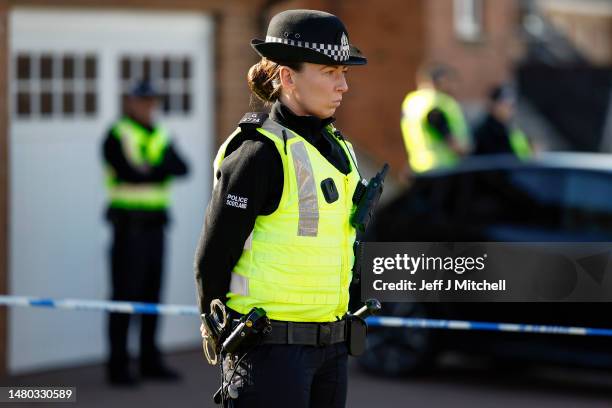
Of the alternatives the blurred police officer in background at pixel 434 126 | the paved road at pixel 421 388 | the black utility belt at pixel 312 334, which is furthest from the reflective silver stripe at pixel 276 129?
the blurred police officer in background at pixel 434 126

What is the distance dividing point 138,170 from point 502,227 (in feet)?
8.64

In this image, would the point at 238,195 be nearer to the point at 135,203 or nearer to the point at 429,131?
the point at 135,203

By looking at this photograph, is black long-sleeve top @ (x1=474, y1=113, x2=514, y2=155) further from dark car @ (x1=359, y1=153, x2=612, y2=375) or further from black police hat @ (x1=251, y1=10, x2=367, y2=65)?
black police hat @ (x1=251, y1=10, x2=367, y2=65)

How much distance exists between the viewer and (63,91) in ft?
33.2

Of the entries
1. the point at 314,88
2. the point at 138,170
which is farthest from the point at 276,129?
the point at 138,170

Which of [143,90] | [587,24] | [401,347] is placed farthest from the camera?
[587,24]

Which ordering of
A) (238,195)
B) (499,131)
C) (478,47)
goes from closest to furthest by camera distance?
1. (238,195)
2. (499,131)
3. (478,47)

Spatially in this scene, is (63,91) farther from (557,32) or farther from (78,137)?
(557,32)

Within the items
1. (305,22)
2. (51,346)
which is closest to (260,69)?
(305,22)

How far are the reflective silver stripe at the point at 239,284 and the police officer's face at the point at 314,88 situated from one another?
61cm

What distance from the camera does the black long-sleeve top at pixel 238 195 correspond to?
4.32 meters

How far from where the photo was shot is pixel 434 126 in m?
11.6

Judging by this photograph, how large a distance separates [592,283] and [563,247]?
865mm

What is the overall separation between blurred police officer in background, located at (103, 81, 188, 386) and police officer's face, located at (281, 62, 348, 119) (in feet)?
16.0
